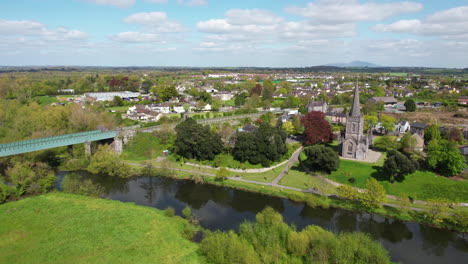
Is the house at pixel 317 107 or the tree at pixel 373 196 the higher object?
the house at pixel 317 107

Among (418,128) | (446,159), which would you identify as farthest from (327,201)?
(418,128)

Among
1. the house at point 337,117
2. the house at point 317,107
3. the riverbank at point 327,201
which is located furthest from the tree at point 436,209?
the house at point 317,107

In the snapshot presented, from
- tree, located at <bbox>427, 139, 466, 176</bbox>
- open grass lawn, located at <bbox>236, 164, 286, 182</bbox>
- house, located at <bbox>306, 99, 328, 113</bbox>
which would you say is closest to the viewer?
tree, located at <bbox>427, 139, 466, 176</bbox>

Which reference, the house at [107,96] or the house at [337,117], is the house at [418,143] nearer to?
the house at [337,117]

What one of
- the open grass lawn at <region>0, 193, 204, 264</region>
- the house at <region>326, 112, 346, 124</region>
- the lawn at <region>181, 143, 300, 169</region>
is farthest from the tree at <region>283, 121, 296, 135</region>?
the open grass lawn at <region>0, 193, 204, 264</region>

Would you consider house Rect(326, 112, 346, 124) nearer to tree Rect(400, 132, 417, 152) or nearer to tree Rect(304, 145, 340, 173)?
tree Rect(400, 132, 417, 152)

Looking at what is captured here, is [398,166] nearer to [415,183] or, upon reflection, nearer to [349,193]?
[415,183]
